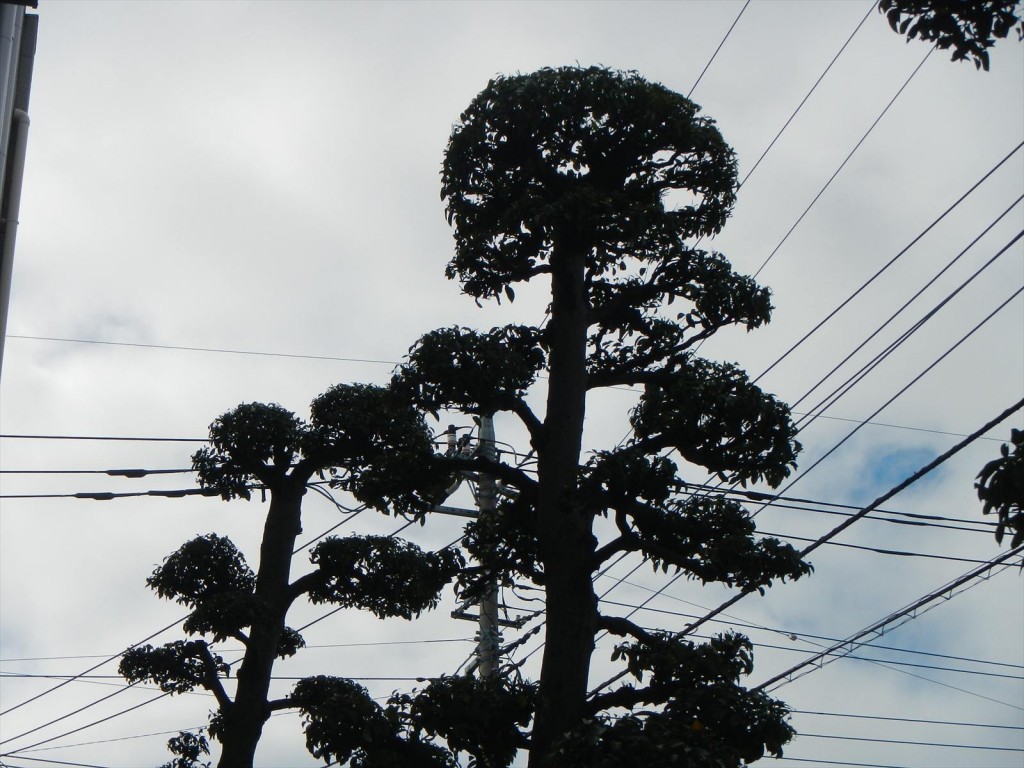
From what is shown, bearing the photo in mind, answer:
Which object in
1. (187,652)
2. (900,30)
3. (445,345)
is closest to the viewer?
(900,30)

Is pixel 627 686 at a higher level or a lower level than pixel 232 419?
lower

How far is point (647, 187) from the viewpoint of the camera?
10.2 metres

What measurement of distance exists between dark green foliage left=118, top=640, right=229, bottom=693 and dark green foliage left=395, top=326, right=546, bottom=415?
169 inches

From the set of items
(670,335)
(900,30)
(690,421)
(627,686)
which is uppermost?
(670,335)

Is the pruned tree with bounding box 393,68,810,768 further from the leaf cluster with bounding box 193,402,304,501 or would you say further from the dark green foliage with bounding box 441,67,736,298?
the leaf cluster with bounding box 193,402,304,501

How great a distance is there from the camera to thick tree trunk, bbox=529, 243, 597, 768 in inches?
326

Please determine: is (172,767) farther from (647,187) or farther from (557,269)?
(647,187)

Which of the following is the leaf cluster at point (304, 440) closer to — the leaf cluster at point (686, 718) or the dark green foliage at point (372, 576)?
the dark green foliage at point (372, 576)

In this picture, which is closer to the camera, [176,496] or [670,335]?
[670,335]

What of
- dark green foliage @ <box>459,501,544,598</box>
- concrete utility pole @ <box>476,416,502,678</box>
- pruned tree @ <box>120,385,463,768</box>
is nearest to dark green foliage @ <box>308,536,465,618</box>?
pruned tree @ <box>120,385,463,768</box>

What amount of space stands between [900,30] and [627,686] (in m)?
5.19

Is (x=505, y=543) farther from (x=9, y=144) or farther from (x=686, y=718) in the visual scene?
(x=9, y=144)

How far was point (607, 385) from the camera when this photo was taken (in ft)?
31.9

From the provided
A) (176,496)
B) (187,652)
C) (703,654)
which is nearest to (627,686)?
(703,654)
